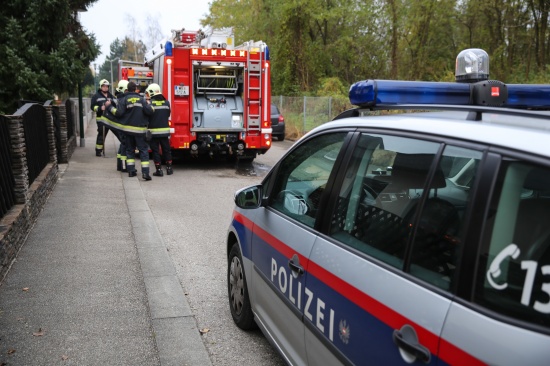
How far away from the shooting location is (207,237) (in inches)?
274

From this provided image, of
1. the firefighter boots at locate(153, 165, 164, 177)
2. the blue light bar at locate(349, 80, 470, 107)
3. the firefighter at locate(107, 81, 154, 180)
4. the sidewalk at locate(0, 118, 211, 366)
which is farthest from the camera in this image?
the firefighter boots at locate(153, 165, 164, 177)

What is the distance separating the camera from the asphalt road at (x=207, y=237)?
155 inches

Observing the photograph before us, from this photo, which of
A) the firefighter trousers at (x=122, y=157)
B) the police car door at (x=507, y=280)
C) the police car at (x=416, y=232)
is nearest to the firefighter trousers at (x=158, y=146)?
the firefighter trousers at (x=122, y=157)

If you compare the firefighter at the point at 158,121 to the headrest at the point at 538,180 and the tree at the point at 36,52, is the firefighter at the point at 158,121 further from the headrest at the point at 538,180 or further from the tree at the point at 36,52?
the headrest at the point at 538,180

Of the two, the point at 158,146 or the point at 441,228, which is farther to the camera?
the point at 158,146

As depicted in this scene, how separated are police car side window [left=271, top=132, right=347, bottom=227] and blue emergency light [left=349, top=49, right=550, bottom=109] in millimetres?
279

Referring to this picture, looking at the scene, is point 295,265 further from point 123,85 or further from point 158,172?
point 123,85

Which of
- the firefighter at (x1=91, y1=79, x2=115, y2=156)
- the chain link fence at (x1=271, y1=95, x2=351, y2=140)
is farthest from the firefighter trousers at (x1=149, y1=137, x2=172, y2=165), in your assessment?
the chain link fence at (x1=271, y1=95, x2=351, y2=140)

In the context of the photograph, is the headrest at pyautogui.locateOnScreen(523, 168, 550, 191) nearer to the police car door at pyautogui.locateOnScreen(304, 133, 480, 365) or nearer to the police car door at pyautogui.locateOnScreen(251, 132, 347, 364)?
the police car door at pyautogui.locateOnScreen(304, 133, 480, 365)

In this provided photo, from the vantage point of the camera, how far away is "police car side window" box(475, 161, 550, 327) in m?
1.61

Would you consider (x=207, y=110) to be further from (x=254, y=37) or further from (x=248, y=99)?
(x=254, y=37)

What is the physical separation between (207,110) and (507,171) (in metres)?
11.4

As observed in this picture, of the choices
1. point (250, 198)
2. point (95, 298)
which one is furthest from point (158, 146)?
point (250, 198)

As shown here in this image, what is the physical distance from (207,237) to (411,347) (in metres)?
5.27
